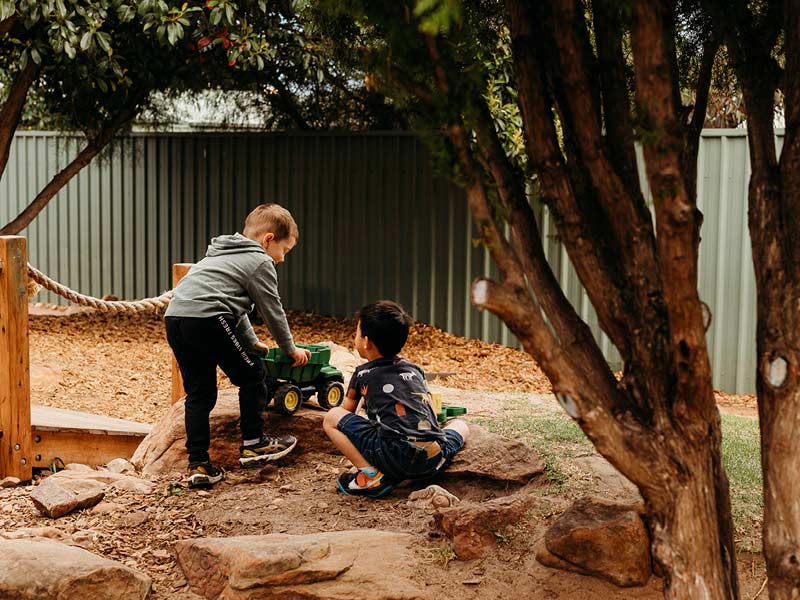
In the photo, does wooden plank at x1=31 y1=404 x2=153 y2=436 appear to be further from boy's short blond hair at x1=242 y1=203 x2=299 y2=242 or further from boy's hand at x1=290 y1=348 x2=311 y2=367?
boy's short blond hair at x1=242 y1=203 x2=299 y2=242

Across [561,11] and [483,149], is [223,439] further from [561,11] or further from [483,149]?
[561,11]

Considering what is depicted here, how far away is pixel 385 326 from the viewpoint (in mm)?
4762

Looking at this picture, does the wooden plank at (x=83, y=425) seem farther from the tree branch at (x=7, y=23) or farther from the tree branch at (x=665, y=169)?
the tree branch at (x=665, y=169)

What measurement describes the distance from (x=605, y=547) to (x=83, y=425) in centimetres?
377

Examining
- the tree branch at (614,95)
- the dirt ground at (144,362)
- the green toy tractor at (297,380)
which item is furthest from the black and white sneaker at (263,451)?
the tree branch at (614,95)

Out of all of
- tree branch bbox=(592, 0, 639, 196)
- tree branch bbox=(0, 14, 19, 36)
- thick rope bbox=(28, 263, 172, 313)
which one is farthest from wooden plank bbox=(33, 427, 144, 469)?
tree branch bbox=(0, 14, 19, 36)

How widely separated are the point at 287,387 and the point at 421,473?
3.70 ft

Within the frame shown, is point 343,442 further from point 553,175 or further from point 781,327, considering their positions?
point 781,327

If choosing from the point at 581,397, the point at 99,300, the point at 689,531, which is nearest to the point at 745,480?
the point at 689,531

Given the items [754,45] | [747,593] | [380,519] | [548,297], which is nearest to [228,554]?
[380,519]

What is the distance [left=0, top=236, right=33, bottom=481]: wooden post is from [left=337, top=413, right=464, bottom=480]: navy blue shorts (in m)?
2.22

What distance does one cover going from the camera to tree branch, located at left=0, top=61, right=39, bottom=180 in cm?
1019

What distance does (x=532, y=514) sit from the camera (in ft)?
13.7

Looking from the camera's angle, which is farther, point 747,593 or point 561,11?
point 747,593
